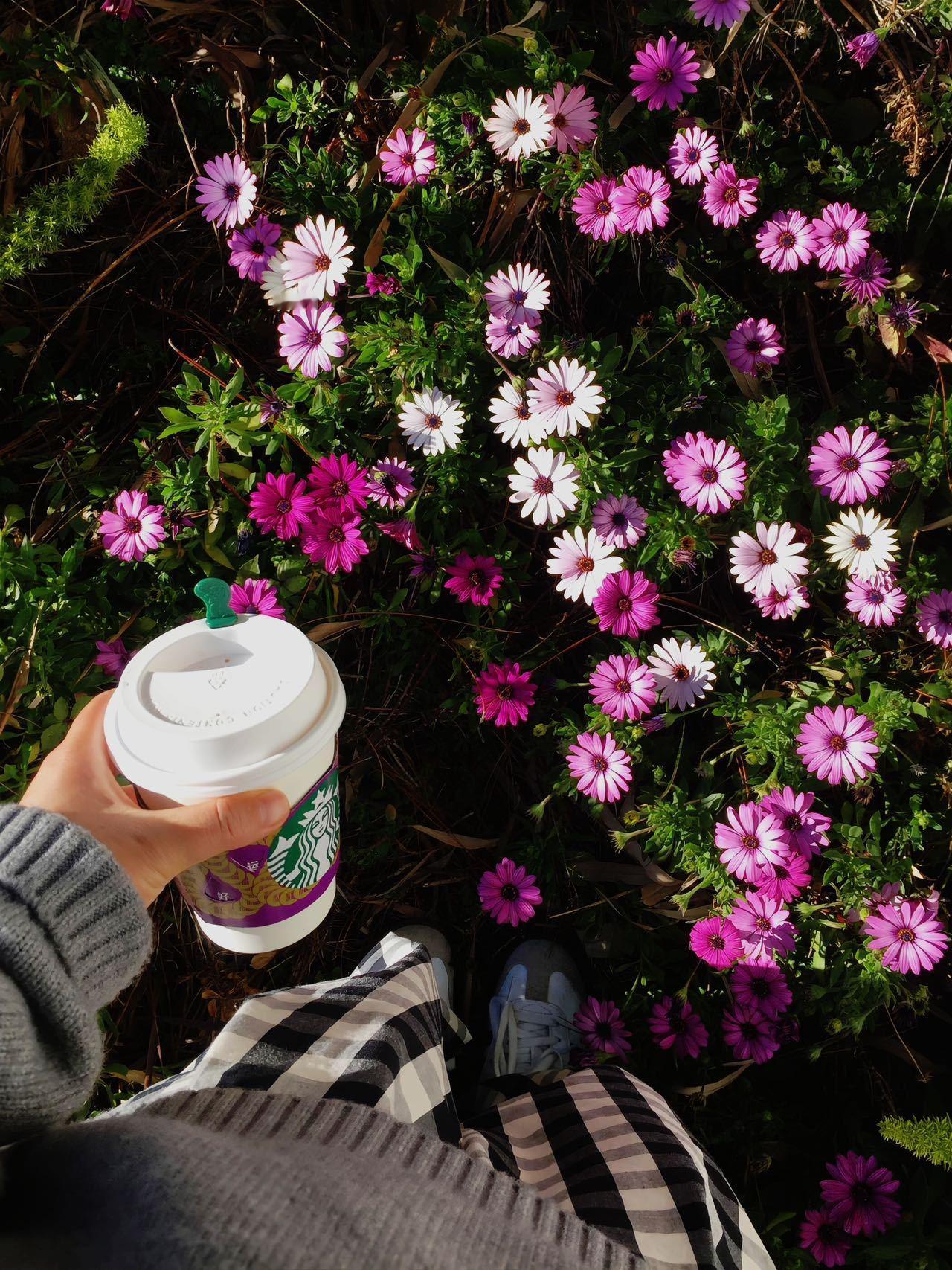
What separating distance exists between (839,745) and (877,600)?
0.22 meters

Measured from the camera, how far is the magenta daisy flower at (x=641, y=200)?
1.33 m

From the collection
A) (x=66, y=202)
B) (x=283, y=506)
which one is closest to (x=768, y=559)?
(x=283, y=506)

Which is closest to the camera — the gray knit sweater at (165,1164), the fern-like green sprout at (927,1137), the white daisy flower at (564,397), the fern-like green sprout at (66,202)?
the gray knit sweater at (165,1164)

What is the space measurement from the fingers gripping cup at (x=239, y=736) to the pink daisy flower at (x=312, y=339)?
487 millimetres

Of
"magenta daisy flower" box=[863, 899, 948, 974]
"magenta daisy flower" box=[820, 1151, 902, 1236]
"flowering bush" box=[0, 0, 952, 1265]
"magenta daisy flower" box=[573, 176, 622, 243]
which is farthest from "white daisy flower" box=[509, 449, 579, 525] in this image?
"magenta daisy flower" box=[820, 1151, 902, 1236]

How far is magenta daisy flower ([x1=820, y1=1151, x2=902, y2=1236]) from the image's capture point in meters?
1.44

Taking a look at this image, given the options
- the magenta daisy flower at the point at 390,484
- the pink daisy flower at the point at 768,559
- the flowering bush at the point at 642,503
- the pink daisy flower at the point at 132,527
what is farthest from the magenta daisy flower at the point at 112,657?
the pink daisy flower at the point at 768,559

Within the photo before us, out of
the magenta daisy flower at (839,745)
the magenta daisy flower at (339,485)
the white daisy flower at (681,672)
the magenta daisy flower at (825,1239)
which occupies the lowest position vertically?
the magenta daisy flower at (825,1239)

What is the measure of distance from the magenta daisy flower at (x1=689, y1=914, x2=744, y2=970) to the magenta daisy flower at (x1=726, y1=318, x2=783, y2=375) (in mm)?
883

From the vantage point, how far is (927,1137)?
4.13ft

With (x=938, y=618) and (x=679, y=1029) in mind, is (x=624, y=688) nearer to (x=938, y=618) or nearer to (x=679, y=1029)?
(x=938, y=618)

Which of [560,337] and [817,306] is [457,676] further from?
[817,306]

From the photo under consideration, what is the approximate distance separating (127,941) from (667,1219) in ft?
2.50

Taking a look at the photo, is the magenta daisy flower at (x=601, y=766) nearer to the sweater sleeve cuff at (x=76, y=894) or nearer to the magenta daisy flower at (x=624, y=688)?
the magenta daisy flower at (x=624, y=688)
